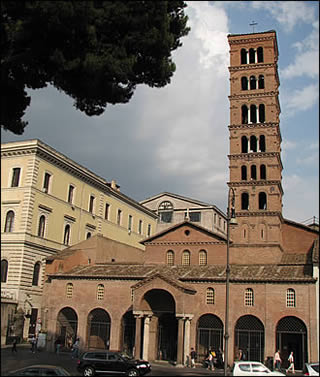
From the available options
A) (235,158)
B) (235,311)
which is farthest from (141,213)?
(235,311)

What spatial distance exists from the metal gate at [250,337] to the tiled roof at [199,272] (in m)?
3.00

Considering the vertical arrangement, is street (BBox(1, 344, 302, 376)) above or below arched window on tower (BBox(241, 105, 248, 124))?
below

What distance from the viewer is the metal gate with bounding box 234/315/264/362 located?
3344 centimetres

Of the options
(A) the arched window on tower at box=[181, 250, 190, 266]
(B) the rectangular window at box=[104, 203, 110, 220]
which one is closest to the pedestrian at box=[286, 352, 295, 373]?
(A) the arched window on tower at box=[181, 250, 190, 266]

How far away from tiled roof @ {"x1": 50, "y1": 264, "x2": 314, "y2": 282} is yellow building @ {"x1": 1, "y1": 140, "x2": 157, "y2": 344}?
10.3 feet

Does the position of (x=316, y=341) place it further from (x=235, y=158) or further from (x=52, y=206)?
(x=52, y=206)

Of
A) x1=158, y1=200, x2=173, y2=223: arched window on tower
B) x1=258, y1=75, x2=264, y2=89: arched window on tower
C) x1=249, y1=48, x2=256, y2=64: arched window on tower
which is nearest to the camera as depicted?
x1=258, y1=75, x2=264, y2=89: arched window on tower

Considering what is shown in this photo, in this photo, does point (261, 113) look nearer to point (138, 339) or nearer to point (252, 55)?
point (252, 55)

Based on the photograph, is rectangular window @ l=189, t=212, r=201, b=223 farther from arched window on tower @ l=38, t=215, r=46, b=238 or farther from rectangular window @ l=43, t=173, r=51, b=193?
arched window on tower @ l=38, t=215, r=46, b=238

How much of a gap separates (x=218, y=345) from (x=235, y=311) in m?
2.71

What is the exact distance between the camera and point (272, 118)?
43719mm

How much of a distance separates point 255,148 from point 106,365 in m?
26.5

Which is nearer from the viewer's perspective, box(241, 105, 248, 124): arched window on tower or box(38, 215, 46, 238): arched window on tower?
box(38, 215, 46, 238): arched window on tower

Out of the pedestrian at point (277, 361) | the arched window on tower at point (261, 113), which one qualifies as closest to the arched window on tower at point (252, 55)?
the arched window on tower at point (261, 113)
